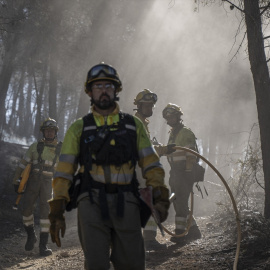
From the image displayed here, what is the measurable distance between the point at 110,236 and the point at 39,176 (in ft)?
15.8

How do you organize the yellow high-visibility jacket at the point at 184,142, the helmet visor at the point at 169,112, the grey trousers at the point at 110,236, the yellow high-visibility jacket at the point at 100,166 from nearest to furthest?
1. the grey trousers at the point at 110,236
2. the yellow high-visibility jacket at the point at 100,166
3. the yellow high-visibility jacket at the point at 184,142
4. the helmet visor at the point at 169,112

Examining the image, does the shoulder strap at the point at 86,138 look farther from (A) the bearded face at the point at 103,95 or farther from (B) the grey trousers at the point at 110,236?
(B) the grey trousers at the point at 110,236

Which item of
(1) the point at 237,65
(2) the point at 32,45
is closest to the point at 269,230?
(2) the point at 32,45

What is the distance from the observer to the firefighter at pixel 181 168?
22.9 feet

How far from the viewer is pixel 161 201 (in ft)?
9.89

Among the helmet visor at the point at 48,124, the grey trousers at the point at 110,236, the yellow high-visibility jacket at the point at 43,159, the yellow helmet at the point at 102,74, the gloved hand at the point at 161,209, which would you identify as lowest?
the grey trousers at the point at 110,236

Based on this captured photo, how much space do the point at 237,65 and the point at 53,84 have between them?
11.0 m

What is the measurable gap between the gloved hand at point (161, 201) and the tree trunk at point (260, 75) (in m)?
3.54

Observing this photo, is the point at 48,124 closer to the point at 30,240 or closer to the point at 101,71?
the point at 30,240

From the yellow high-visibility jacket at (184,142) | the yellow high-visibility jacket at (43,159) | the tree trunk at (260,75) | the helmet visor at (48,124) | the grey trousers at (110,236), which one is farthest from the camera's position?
the helmet visor at (48,124)

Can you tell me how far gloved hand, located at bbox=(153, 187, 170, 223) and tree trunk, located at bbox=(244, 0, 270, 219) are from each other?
3.54 meters

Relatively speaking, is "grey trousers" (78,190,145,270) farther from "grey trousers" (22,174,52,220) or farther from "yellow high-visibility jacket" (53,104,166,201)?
"grey trousers" (22,174,52,220)

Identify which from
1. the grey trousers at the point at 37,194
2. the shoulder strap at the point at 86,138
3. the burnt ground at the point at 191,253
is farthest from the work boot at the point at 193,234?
the shoulder strap at the point at 86,138

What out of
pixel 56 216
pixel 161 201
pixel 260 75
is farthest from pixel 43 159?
pixel 161 201
